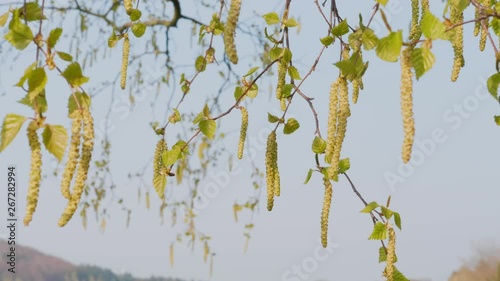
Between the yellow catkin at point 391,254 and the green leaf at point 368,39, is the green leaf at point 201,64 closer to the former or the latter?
→ the green leaf at point 368,39

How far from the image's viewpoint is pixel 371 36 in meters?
1.53

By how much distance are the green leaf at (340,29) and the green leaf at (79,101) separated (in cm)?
79

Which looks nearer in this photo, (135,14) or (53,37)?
(53,37)

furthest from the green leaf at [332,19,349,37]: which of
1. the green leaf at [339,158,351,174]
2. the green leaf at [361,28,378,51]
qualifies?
the green leaf at [339,158,351,174]

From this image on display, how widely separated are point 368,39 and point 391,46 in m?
0.34

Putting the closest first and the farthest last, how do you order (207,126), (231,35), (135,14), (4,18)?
(231,35)
(4,18)
(207,126)
(135,14)

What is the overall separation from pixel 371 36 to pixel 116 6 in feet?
11.7

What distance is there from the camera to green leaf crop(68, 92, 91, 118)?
3.72 feet

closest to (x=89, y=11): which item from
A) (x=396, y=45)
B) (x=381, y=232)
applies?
(x=381, y=232)

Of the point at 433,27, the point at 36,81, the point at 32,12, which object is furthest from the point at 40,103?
the point at 433,27

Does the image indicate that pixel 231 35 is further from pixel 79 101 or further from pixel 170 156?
pixel 170 156

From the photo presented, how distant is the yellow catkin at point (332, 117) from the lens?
56.3 inches

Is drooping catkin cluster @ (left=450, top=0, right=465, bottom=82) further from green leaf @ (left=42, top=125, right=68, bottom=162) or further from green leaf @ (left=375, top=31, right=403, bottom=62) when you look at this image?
green leaf @ (left=42, top=125, right=68, bottom=162)

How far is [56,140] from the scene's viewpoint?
110 centimetres
